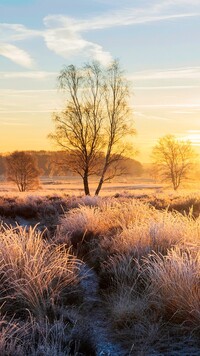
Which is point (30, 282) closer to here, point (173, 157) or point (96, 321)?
point (96, 321)

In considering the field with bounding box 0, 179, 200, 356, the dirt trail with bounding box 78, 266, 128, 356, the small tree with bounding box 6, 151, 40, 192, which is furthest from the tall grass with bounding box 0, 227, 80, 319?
the small tree with bounding box 6, 151, 40, 192

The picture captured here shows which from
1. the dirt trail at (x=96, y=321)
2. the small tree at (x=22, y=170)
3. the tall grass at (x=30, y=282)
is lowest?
the dirt trail at (x=96, y=321)

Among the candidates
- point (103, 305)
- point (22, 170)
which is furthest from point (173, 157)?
point (103, 305)

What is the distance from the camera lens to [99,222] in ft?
38.1

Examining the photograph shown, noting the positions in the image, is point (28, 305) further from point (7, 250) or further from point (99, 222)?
point (99, 222)

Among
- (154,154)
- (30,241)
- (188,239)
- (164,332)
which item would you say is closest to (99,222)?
(188,239)

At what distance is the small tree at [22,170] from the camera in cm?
5934

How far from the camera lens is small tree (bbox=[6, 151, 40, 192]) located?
5934cm

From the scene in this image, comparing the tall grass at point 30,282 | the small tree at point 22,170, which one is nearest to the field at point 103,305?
the tall grass at point 30,282

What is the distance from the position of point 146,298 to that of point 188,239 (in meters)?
2.07

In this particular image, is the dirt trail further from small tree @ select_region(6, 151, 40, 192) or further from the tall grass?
small tree @ select_region(6, 151, 40, 192)

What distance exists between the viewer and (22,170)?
59500mm

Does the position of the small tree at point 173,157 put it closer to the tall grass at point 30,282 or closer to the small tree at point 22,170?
the small tree at point 22,170

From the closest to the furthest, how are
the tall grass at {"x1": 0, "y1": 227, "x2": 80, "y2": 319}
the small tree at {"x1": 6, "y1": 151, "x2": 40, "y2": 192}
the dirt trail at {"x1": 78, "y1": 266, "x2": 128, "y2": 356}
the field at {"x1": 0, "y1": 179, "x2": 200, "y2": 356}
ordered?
the field at {"x1": 0, "y1": 179, "x2": 200, "y2": 356} → the dirt trail at {"x1": 78, "y1": 266, "x2": 128, "y2": 356} → the tall grass at {"x1": 0, "y1": 227, "x2": 80, "y2": 319} → the small tree at {"x1": 6, "y1": 151, "x2": 40, "y2": 192}
